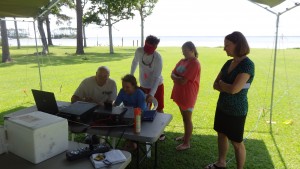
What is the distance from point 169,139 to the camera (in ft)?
12.9

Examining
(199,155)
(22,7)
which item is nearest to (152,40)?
(199,155)

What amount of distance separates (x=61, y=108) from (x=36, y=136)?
0.92 metres

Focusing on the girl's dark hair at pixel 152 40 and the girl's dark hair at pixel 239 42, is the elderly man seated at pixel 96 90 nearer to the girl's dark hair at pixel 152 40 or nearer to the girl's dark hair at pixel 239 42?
the girl's dark hair at pixel 152 40

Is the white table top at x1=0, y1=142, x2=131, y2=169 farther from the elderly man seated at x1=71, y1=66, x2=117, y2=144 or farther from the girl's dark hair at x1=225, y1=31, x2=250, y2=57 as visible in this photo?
the elderly man seated at x1=71, y1=66, x2=117, y2=144

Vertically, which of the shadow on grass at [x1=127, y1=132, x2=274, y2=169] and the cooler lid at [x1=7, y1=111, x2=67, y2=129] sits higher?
the cooler lid at [x1=7, y1=111, x2=67, y2=129]

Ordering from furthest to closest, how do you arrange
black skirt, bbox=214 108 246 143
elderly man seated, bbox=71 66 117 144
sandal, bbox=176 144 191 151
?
sandal, bbox=176 144 191 151
elderly man seated, bbox=71 66 117 144
black skirt, bbox=214 108 246 143

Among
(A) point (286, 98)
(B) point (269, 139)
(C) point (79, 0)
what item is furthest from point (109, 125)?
(C) point (79, 0)

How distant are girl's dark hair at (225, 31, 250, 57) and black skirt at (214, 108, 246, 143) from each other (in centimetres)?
61

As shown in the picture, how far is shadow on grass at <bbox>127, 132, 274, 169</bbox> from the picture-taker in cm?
315

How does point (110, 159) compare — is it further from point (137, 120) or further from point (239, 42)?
point (239, 42)

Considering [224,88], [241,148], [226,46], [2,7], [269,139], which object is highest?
[2,7]

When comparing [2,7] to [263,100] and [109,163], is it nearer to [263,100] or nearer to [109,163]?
[109,163]

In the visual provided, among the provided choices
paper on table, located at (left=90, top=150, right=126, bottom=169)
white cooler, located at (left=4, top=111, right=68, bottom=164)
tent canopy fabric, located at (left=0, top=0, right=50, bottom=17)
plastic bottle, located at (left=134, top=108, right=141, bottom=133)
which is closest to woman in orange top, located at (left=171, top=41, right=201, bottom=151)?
plastic bottle, located at (left=134, top=108, right=141, bottom=133)

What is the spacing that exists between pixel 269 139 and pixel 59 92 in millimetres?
5502
